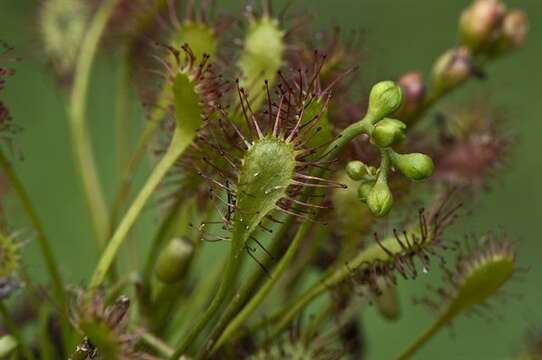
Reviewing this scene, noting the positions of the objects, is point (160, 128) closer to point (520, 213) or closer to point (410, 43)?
point (520, 213)

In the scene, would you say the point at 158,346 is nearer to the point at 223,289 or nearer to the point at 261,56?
the point at 223,289

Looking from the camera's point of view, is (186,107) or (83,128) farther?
(83,128)

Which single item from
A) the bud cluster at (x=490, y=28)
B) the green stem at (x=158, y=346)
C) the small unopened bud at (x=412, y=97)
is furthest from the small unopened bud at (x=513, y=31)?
the green stem at (x=158, y=346)

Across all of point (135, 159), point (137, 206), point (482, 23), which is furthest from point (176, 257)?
point (482, 23)

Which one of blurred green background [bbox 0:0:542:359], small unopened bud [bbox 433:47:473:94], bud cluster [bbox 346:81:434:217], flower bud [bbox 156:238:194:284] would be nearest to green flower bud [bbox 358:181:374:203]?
bud cluster [bbox 346:81:434:217]

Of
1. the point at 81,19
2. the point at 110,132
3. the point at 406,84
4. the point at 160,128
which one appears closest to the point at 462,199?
the point at 406,84

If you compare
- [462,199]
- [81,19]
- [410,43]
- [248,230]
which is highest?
[410,43]

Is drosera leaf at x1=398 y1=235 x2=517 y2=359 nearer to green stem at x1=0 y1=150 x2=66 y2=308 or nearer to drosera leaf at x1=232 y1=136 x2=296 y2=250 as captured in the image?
drosera leaf at x1=232 y1=136 x2=296 y2=250
